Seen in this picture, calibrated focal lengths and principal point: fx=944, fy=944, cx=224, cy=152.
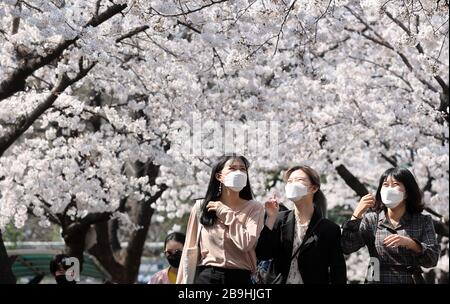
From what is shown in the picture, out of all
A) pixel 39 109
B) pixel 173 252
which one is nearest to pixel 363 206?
pixel 173 252

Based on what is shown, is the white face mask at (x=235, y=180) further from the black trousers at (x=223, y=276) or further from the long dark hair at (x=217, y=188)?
the black trousers at (x=223, y=276)

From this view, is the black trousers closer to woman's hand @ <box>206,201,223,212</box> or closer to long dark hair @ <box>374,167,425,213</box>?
woman's hand @ <box>206,201,223,212</box>

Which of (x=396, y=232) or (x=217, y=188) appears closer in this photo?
(x=217, y=188)

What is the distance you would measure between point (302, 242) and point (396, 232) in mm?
728

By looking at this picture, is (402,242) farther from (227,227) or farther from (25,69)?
(25,69)

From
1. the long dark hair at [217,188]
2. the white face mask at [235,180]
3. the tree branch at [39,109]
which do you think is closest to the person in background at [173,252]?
the long dark hair at [217,188]

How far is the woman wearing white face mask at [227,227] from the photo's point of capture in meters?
5.50

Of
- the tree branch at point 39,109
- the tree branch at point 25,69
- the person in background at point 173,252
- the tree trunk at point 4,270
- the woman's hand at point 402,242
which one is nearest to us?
the woman's hand at point 402,242

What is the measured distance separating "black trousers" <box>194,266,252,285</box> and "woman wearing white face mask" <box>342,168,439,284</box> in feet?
2.38

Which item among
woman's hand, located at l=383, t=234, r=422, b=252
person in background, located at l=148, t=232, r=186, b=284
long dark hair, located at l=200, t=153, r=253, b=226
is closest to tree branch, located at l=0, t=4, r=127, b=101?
person in background, located at l=148, t=232, r=186, b=284

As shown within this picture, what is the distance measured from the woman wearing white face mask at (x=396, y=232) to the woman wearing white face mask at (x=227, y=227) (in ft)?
2.16

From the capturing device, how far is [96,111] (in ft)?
42.3

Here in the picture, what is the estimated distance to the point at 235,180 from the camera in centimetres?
563
